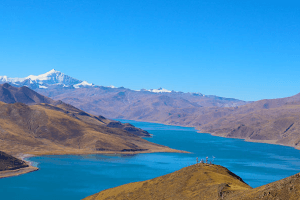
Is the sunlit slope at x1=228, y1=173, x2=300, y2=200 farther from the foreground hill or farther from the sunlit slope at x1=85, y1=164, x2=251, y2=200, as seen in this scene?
the sunlit slope at x1=85, y1=164, x2=251, y2=200

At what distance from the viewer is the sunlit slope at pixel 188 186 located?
90806mm

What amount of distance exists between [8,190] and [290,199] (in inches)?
6179

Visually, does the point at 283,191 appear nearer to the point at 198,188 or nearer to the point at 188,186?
the point at 198,188

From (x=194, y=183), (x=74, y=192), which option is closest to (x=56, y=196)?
(x=74, y=192)

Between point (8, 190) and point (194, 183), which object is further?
point (8, 190)

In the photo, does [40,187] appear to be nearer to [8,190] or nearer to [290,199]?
[8,190]

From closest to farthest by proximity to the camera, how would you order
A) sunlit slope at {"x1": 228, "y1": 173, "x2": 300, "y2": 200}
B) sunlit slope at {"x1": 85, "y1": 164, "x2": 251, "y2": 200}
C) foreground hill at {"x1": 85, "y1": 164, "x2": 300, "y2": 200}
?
sunlit slope at {"x1": 228, "y1": 173, "x2": 300, "y2": 200}, foreground hill at {"x1": 85, "y1": 164, "x2": 300, "y2": 200}, sunlit slope at {"x1": 85, "y1": 164, "x2": 251, "y2": 200}

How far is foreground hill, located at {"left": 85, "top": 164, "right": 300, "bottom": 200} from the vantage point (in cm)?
7221

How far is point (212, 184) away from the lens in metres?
96.1

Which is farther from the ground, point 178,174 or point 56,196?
point 178,174

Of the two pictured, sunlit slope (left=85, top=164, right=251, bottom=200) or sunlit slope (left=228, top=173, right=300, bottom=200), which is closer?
sunlit slope (left=228, top=173, right=300, bottom=200)

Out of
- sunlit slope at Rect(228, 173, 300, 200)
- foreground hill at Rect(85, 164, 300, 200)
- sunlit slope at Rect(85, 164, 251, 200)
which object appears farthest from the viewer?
sunlit slope at Rect(85, 164, 251, 200)

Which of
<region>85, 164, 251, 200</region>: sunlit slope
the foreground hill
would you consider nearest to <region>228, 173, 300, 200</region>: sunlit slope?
the foreground hill

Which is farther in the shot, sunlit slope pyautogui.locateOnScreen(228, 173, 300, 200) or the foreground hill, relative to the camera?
the foreground hill
